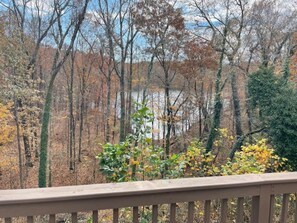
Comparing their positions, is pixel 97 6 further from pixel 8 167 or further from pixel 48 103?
pixel 8 167

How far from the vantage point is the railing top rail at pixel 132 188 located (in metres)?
0.77

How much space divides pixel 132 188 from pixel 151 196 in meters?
0.07

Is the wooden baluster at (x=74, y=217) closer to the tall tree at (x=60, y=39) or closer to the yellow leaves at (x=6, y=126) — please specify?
the yellow leaves at (x=6, y=126)

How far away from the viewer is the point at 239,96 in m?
9.60

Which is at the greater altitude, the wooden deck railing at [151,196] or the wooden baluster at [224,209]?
the wooden deck railing at [151,196]

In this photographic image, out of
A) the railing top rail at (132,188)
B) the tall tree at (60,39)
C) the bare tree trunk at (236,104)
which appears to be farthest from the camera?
the bare tree trunk at (236,104)

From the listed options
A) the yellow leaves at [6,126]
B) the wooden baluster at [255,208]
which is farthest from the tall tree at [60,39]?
the wooden baluster at [255,208]

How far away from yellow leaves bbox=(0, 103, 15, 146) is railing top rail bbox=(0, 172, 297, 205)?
727 centimetres

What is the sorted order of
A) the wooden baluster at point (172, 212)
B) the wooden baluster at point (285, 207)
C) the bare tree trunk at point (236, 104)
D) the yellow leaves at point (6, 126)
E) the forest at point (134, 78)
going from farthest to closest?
the bare tree trunk at point (236, 104), the forest at point (134, 78), the yellow leaves at point (6, 126), the wooden baluster at point (285, 207), the wooden baluster at point (172, 212)

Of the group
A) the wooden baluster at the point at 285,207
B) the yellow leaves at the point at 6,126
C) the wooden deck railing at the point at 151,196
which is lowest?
the yellow leaves at the point at 6,126

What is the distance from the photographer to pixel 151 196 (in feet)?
2.81

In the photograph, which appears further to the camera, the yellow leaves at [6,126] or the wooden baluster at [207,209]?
the yellow leaves at [6,126]

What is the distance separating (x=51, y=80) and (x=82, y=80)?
234 cm

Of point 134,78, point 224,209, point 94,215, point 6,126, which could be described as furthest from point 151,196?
point 134,78
